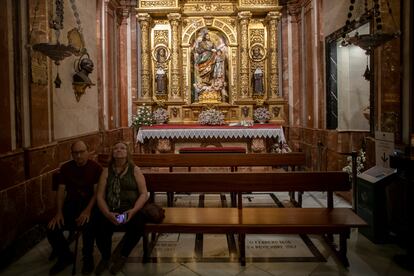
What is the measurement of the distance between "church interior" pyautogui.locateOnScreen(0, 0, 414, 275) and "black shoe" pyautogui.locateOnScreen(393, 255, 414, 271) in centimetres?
2

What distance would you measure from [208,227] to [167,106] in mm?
8147

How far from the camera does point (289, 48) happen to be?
11.7 metres

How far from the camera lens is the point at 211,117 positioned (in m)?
10.9

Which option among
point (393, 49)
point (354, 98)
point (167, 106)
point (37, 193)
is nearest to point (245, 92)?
point (167, 106)

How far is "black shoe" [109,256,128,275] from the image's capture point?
3898mm

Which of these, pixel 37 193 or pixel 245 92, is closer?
pixel 37 193

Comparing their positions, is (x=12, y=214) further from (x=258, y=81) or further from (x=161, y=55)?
(x=258, y=81)

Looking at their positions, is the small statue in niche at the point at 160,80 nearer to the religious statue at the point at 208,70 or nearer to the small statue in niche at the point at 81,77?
the religious statue at the point at 208,70

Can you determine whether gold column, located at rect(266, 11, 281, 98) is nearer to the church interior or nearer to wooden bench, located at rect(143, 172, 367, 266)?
the church interior

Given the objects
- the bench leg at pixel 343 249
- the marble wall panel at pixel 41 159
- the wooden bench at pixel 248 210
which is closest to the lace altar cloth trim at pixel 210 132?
the marble wall panel at pixel 41 159

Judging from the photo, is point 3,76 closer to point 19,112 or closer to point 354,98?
point 19,112

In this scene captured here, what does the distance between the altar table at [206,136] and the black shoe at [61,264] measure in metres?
6.28

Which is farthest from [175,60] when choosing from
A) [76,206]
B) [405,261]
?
[405,261]

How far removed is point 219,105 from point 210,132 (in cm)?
159
